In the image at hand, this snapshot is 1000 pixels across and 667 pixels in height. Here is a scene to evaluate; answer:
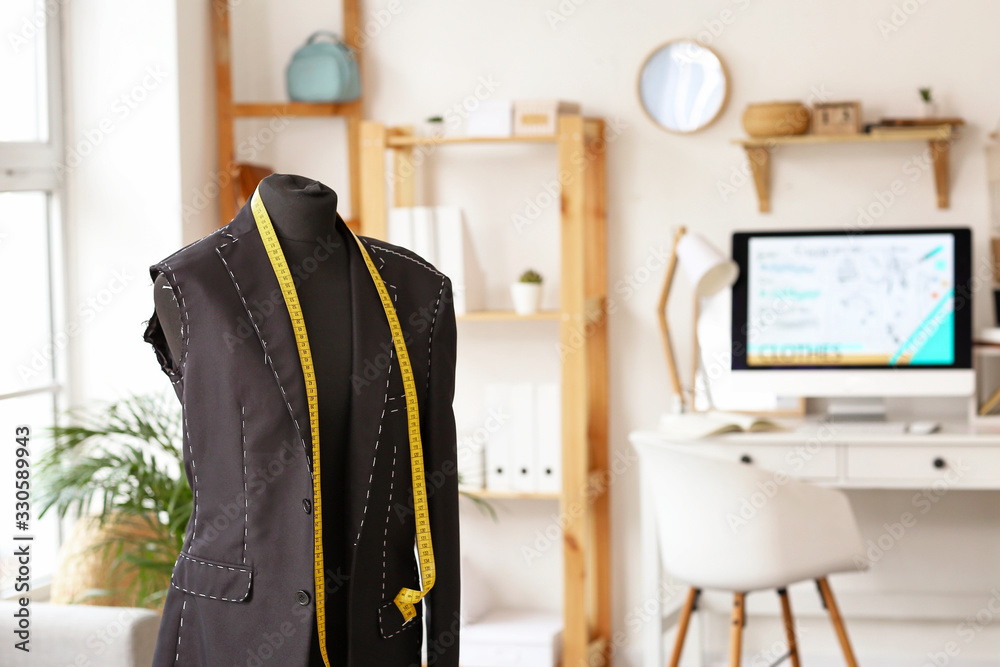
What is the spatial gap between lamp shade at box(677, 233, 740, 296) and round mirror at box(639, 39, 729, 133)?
0.39 meters

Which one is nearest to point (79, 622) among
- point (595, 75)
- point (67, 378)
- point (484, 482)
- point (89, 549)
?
point (89, 549)

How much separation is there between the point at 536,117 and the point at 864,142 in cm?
100

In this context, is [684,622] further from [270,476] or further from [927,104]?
[270,476]

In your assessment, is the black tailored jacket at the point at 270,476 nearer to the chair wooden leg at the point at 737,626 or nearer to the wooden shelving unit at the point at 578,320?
the chair wooden leg at the point at 737,626

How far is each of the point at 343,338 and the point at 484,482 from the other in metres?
1.83

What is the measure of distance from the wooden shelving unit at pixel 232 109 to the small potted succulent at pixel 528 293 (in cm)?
59

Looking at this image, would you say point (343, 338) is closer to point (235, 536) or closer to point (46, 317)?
point (235, 536)

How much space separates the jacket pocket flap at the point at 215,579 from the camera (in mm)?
1243

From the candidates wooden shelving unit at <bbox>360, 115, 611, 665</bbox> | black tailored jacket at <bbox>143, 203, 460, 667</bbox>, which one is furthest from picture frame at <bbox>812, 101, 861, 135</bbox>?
black tailored jacket at <bbox>143, 203, 460, 667</bbox>

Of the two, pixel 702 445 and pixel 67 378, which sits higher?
pixel 67 378

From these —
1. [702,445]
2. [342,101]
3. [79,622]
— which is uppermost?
[342,101]

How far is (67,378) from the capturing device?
9.66ft

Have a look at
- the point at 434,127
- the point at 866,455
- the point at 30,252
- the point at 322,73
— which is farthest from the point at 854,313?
the point at 30,252

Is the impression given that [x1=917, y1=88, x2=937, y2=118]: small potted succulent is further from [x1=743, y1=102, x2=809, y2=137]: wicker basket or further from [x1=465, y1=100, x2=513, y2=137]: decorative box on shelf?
[x1=465, y1=100, x2=513, y2=137]: decorative box on shelf
